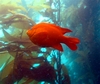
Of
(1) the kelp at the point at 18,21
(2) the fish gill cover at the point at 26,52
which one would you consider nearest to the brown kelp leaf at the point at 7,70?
(2) the fish gill cover at the point at 26,52

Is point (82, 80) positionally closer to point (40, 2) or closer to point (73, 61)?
point (73, 61)

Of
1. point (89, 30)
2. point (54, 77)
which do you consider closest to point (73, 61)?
point (89, 30)

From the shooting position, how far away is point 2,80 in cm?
227

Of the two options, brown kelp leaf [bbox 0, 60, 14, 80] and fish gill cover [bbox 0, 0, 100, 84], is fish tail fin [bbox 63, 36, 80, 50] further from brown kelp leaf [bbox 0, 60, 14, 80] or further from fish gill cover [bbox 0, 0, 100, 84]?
brown kelp leaf [bbox 0, 60, 14, 80]

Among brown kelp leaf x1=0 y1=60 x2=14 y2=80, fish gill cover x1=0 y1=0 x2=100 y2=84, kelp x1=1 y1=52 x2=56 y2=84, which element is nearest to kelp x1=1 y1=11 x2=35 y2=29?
fish gill cover x1=0 y1=0 x2=100 y2=84

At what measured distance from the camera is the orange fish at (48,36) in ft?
4.14

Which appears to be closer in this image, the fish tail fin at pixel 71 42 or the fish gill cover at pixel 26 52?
the fish tail fin at pixel 71 42

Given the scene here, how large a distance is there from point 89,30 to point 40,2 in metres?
1.17

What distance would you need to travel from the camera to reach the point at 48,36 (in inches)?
51.3

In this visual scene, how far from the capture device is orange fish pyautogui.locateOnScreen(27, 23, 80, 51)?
126 cm

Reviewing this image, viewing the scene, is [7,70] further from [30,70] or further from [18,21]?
[18,21]

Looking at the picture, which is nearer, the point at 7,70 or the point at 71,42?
the point at 71,42

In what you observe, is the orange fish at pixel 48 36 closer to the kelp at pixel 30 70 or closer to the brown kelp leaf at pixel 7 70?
the kelp at pixel 30 70

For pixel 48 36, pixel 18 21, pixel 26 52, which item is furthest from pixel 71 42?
pixel 18 21
